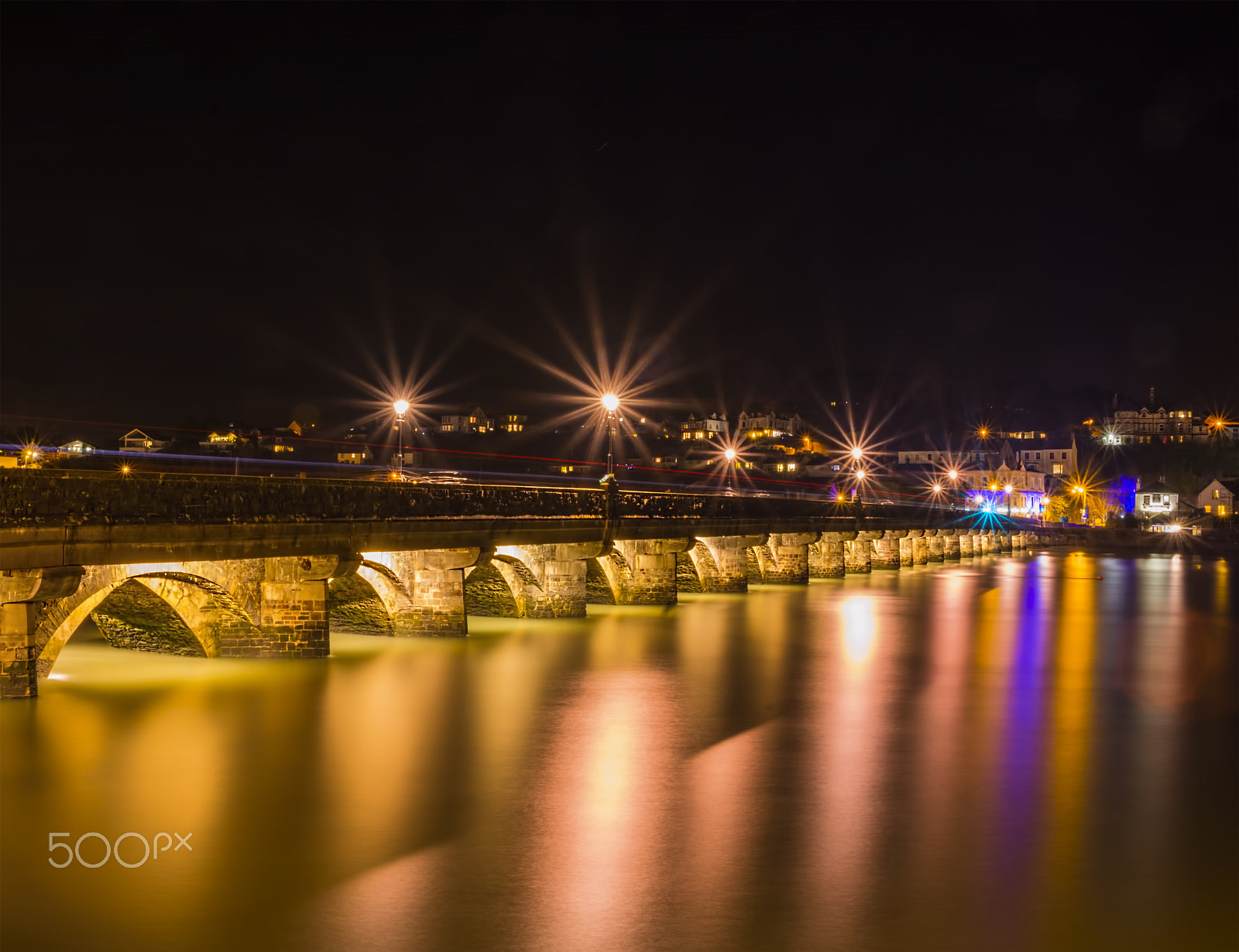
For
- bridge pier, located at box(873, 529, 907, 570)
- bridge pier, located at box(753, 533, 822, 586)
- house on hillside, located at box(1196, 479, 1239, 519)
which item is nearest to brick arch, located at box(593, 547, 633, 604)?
bridge pier, located at box(753, 533, 822, 586)

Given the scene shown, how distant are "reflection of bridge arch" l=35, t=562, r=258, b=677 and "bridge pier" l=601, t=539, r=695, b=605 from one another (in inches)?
655

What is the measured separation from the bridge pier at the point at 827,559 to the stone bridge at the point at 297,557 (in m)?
17.6

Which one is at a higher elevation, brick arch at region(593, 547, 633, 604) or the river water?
brick arch at region(593, 547, 633, 604)

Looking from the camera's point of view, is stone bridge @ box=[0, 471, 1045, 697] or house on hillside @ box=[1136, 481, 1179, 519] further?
house on hillside @ box=[1136, 481, 1179, 519]

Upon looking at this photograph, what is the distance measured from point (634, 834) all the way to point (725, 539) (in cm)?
3240

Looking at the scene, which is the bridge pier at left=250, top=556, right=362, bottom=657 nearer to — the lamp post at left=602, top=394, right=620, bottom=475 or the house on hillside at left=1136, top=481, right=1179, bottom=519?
the lamp post at left=602, top=394, right=620, bottom=475

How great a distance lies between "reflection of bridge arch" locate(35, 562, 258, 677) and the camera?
58.6 feet

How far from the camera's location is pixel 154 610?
2212 cm

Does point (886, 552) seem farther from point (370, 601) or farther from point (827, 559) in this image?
point (370, 601)

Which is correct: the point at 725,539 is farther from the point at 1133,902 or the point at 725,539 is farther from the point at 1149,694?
the point at 1133,902

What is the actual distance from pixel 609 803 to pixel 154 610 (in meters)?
11.6

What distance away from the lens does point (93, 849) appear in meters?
12.1

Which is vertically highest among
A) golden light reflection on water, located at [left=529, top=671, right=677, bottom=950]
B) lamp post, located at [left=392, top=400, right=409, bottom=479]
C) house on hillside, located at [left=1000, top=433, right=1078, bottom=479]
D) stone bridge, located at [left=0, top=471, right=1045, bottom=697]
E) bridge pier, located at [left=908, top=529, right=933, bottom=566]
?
house on hillside, located at [left=1000, top=433, right=1078, bottom=479]

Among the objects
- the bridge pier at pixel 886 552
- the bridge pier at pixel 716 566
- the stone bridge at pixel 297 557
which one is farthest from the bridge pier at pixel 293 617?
the bridge pier at pixel 886 552
